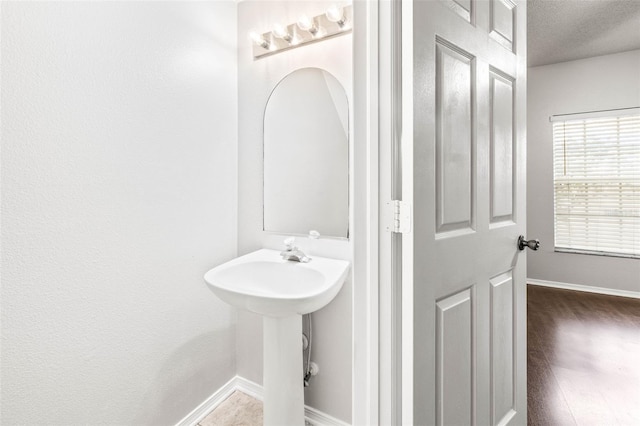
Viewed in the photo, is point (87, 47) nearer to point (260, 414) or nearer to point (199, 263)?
point (199, 263)

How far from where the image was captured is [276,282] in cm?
158

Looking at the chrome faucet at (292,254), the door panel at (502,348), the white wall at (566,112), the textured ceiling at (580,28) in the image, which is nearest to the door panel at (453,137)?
the door panel at (502,348)

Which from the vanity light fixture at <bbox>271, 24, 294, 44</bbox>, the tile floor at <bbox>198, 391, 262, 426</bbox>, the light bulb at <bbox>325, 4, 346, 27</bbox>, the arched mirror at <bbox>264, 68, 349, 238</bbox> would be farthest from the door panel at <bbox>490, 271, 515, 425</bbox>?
the vanity light fixture at <bbox>271, 24, 294, 44</bbox>

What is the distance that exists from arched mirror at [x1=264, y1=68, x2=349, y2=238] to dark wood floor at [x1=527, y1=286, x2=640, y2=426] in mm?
1512

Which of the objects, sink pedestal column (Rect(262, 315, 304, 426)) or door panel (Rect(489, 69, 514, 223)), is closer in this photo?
door panel (Rect(489, 69, 514, 223))

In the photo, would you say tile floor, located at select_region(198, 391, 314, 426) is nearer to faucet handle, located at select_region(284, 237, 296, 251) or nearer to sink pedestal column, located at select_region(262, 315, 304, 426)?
A: sink pedestal column, located at select_region(262, 315, 304, 426)

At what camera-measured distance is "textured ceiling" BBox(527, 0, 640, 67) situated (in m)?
2.70

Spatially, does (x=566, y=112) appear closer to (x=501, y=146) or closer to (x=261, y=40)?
(x=501, y=146)

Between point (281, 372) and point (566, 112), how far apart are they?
4383 mm

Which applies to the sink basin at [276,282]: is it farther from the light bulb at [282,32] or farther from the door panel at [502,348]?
the light bulb at [282,32]

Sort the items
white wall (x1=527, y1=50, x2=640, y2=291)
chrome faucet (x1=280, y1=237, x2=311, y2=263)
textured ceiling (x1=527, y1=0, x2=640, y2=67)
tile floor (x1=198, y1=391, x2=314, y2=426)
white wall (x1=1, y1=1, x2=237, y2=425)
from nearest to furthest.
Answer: white wall (x1=1, y1=1, x2=237, y2=425)
chrome faucet (x1=280, y1=237, x2=311, y2=263)
tile floor (x1=198, y1=391, x2=314, y2=426)
textured ceiling (x1=527, y1=0, x2=640, y2=67)
white wall (x1=527, y1=50, x2=640, y2=291)

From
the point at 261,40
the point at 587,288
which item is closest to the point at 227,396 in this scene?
the point at 261,40

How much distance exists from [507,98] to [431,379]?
42.6 inches

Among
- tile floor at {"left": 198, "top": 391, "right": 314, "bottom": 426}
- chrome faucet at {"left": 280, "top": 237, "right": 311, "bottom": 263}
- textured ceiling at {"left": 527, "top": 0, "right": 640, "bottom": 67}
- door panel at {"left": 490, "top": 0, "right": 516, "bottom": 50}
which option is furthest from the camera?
textured ceiling at {"left": 527, "top": 0, "right": 640, "bottom": 67}
